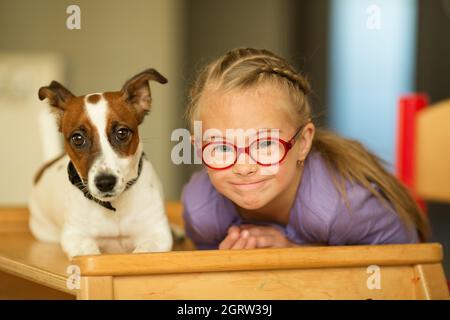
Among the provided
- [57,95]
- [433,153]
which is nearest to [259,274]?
[57,95]

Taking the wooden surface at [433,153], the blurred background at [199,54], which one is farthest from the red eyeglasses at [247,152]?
the wooden surface at [433,153]

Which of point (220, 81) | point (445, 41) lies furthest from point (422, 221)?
point (445, 41)

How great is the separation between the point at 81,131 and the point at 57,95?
74 millimetres

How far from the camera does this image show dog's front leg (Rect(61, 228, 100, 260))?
3.51ft

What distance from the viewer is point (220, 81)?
1.01 metres

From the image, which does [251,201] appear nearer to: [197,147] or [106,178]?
[197,147]

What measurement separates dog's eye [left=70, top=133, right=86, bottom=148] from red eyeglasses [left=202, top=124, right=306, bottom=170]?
0.16 m

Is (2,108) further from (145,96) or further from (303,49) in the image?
(145,96)

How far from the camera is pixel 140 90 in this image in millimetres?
996

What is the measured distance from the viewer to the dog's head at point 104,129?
37.2 inches

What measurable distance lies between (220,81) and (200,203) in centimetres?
30

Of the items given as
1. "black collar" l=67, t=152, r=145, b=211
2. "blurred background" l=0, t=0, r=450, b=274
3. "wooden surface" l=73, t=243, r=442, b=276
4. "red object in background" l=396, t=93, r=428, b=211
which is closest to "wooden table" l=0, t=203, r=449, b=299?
"wooden surface" l=73, t=243, r=442, b=276

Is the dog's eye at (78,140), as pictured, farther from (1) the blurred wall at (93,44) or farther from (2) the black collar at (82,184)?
(1) the blurred wall at (93,44)
